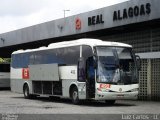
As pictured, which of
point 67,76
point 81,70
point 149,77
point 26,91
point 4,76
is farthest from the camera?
point 4,76

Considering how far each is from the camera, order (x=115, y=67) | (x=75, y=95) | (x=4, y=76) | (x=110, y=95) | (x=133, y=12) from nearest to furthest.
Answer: (x=110, y=95) < (x=115, y=67) < (x=75, y=95) < (x=133, y=12) < (x=4, y=76)

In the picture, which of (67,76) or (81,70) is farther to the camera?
(67,76)

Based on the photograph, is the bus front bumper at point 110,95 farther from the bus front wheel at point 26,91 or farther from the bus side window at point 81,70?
the bus front wheel at point 26,91

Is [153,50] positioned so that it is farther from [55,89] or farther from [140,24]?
[55,89]

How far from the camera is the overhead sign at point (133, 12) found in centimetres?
2448

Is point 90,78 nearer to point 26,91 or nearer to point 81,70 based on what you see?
point 81,70

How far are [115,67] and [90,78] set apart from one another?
1.23 meters

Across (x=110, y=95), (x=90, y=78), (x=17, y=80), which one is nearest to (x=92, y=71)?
(x=90, y=78)

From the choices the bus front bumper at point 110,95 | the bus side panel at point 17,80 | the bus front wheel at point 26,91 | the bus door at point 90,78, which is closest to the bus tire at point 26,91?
the bus front wheel at point 26,91

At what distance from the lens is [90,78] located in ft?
73.0

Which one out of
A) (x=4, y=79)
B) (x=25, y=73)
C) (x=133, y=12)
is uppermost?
(x=133, y=12)

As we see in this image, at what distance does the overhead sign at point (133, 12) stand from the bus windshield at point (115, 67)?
295cm

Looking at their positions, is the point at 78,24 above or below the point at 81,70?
above

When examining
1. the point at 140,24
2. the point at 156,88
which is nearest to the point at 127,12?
the point at 140,24
